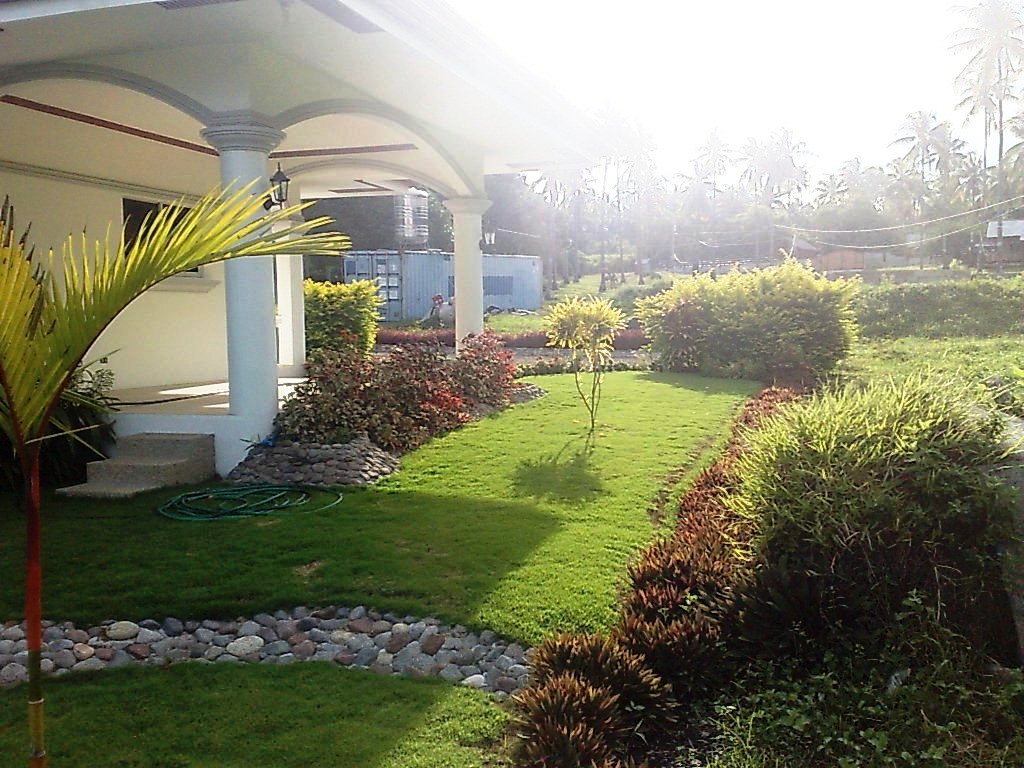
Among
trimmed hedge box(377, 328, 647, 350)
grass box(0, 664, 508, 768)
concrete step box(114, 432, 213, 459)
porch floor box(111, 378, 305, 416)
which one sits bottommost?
grass box(0, 664, 508, 768)

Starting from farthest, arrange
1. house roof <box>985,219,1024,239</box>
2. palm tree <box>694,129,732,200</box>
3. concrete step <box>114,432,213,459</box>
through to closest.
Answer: palm tree <box>694,129,732,200</box>, house roof <box>985,219,1024,239</box>, concrete step <box>114,432,213,459</box>

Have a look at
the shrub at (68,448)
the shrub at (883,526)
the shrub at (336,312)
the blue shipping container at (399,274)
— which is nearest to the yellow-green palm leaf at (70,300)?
the shrub at (883,526)

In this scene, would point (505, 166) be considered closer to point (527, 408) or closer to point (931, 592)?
point (527, 408)

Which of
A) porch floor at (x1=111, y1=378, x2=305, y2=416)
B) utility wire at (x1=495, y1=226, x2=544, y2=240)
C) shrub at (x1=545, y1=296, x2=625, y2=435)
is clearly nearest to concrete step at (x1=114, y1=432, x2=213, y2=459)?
porch floor at (x1=111, y1=378, x2=305, y2=416)

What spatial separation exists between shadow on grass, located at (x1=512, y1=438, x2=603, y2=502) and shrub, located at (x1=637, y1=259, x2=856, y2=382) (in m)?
5.96

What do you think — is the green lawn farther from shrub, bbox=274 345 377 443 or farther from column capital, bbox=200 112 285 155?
column capital, bbox=200 112 285 155

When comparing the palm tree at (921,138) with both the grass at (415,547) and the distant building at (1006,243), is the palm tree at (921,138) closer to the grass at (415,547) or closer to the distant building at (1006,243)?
the distant building at (1006,243)

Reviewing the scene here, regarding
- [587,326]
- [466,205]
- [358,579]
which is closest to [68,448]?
[358,579]

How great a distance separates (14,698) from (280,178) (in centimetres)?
560

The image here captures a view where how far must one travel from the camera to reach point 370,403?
24.8 feet

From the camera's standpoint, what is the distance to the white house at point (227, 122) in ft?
20.4

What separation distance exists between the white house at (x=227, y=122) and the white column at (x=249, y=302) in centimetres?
1

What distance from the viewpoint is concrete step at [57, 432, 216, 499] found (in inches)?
258

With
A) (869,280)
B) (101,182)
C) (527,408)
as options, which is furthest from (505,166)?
(869,280)
